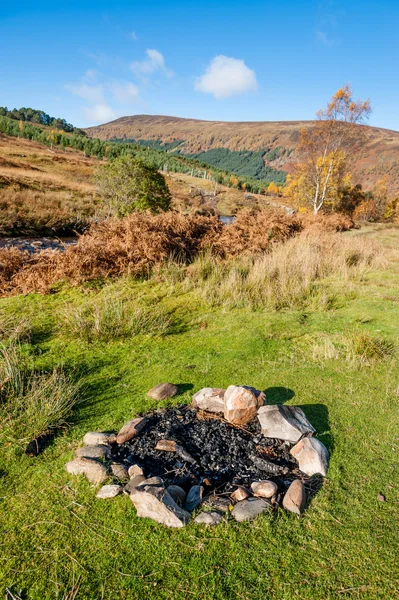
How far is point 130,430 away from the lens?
350 cm

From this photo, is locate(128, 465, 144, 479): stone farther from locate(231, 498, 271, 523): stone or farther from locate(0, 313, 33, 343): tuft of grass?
locate(0, 313, 33, 343): tuft of grass

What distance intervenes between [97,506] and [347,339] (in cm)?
449

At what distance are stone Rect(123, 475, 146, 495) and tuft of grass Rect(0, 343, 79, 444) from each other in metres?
1.27

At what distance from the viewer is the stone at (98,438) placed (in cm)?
343

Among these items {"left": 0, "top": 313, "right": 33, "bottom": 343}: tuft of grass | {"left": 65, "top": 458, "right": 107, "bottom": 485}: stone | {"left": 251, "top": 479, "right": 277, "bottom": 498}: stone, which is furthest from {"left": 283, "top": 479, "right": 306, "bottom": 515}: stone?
{"left": 0, "top": 313, "right": 33, "bottom": 343}: tuft of grass

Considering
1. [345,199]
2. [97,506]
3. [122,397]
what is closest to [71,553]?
[97,506]

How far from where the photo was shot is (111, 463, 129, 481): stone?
2939 millimetres

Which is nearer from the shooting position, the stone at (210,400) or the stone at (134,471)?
the stone at (134,471)

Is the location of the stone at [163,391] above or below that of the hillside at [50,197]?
below

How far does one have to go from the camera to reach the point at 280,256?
10.4m

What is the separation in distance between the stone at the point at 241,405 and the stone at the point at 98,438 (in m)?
1.22

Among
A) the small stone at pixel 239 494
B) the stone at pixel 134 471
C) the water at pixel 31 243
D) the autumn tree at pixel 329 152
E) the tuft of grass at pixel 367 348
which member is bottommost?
the water at pixel 31 243

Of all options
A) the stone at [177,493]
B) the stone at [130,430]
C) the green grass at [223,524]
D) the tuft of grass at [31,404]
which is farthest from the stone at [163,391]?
the stone at [177,493]

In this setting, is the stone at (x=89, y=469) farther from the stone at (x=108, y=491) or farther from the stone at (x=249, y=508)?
the stone at (x=249, y=508)
